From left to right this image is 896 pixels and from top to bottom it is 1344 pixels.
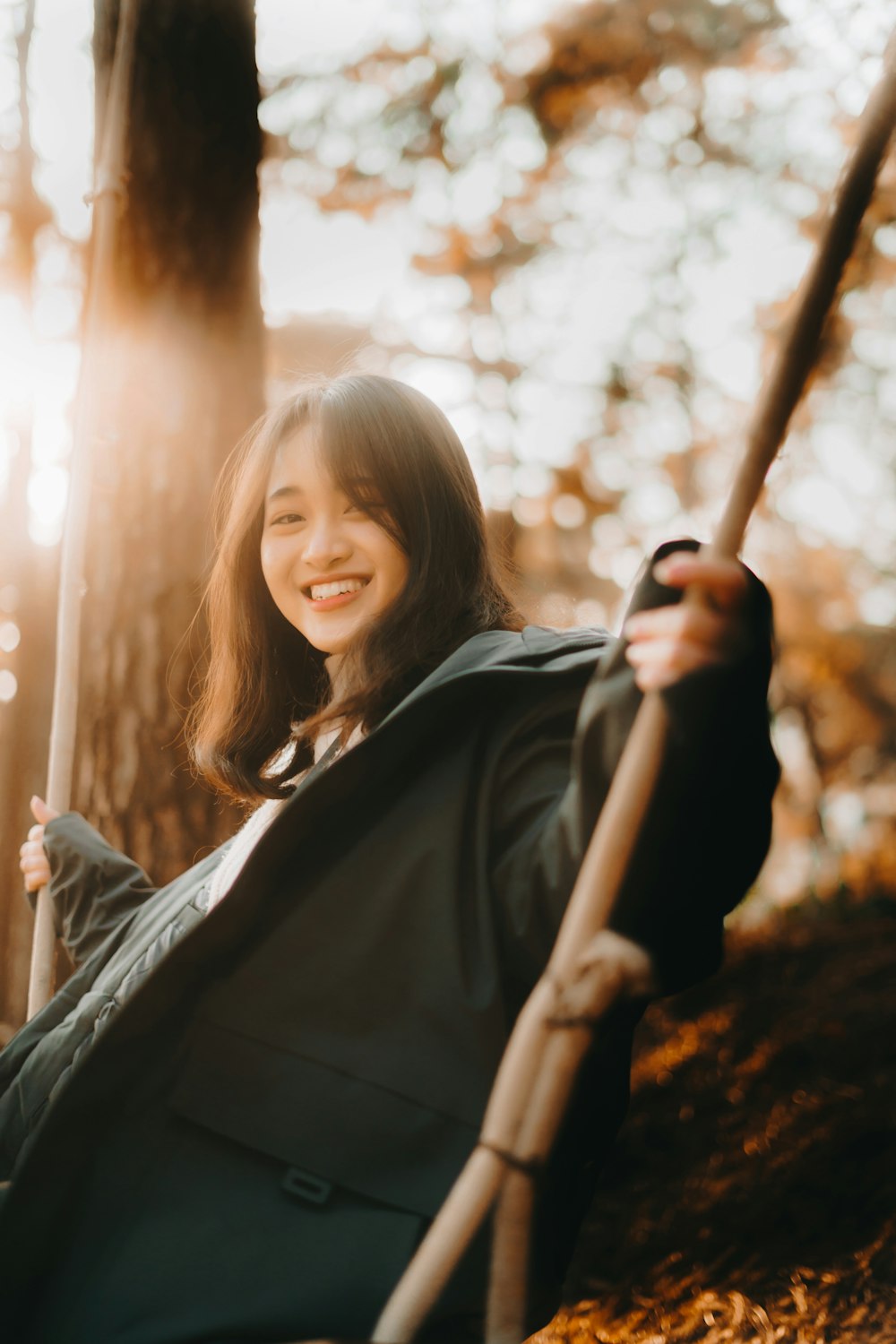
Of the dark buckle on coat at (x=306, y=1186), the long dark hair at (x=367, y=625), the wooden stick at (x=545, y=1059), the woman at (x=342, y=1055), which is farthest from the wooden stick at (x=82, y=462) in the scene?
the wooden stick at (x=545, y=1059)

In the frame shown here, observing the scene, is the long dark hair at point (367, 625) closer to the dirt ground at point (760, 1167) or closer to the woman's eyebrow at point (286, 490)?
the woman's eyebrow at point (286, 490)

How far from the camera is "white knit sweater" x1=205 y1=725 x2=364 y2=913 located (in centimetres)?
178

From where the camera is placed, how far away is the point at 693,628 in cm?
90

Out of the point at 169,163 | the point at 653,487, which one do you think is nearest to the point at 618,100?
the point at 653,487

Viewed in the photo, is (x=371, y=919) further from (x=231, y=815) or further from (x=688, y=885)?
(x=231, y=815)

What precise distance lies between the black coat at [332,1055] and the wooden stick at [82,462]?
0.92m

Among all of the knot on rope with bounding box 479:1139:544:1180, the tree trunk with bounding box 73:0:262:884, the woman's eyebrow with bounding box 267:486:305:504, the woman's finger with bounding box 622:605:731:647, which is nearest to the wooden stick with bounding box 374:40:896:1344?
the knot on rope with bounding box 479:1139:544:1180

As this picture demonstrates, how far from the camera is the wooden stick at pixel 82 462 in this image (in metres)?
2.27

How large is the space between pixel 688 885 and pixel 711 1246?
91.0 inches

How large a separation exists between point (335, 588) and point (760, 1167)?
2.50 metres

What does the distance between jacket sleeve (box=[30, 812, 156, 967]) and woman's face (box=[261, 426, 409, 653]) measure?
2.65 ft

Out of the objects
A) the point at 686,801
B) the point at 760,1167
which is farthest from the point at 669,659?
the point at 760,1167

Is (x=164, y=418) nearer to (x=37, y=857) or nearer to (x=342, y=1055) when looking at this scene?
(x=37, y=857)

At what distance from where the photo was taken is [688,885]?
1041mm
